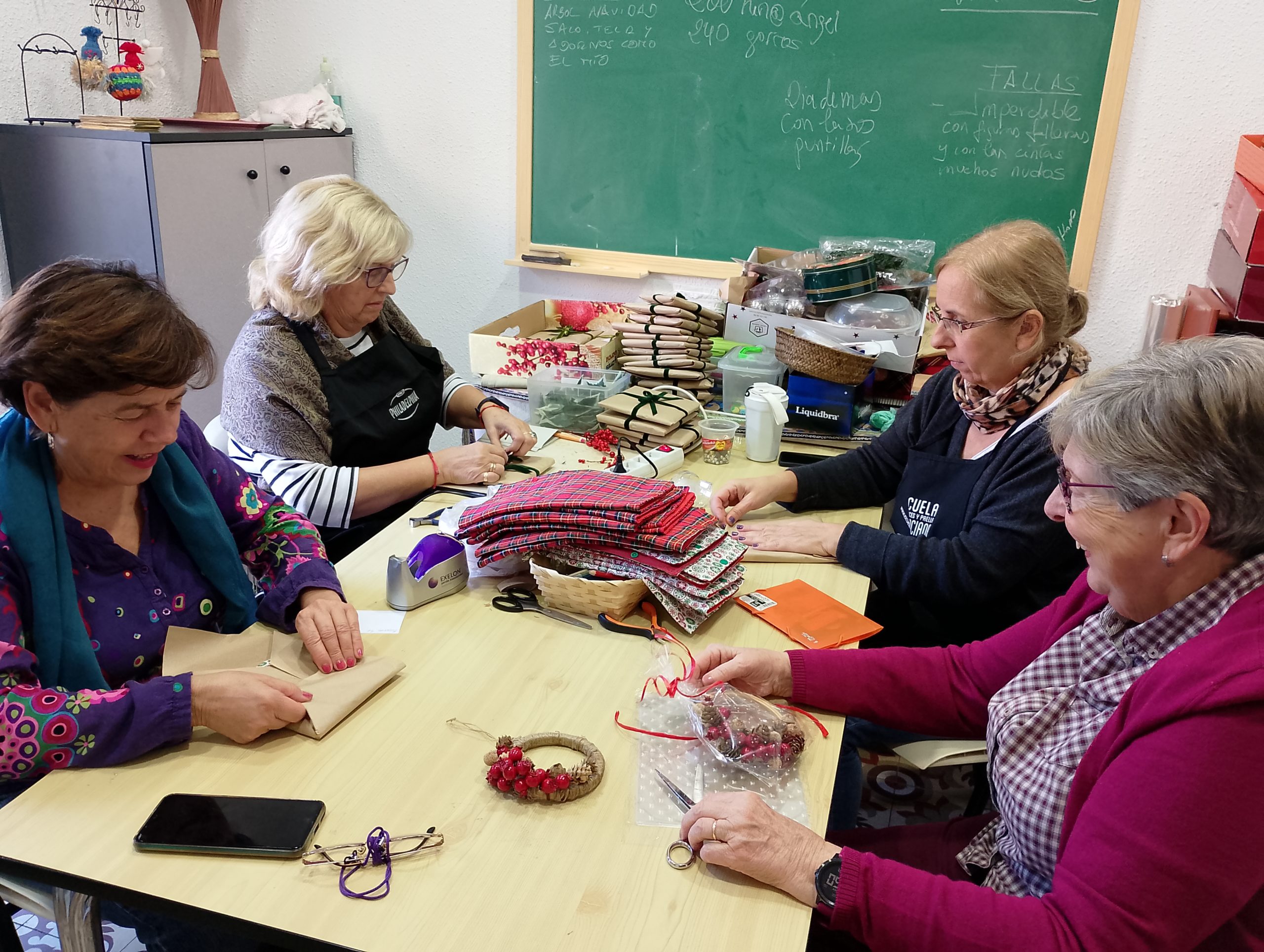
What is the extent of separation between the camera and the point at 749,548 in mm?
1887

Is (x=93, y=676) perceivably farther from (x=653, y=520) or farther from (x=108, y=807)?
(x=653, y=520)

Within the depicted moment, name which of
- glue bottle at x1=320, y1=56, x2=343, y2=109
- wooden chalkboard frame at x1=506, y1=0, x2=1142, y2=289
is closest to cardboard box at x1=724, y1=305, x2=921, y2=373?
wooden chalkboard frame at x1=506, y1=0, x2=1142, y2=289

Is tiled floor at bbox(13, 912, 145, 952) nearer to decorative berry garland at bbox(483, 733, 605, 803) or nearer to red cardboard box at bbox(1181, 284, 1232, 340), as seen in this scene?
decorative berry garland at bbox(483, 733, 605, 803)

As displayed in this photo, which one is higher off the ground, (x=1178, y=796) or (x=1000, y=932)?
(x=1178, y=796)

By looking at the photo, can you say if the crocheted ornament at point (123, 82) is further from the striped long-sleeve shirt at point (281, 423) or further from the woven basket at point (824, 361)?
the woven basket at point (824, 361)

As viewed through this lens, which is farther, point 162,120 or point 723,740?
point 162,120

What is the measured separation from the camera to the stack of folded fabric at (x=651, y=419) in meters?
2.43

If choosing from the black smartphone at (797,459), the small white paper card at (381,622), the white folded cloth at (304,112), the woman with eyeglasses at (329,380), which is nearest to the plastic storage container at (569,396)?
the woman with eyeglasses at (329,380)

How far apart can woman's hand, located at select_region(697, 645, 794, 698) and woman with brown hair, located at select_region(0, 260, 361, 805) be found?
1.78 ft

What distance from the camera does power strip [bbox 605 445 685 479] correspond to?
224cm

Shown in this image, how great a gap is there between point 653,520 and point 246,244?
7.92 ft

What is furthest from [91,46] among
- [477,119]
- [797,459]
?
[797,459]

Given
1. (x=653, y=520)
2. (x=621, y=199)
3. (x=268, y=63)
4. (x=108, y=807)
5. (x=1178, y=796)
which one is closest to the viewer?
(x=1178, y=796)

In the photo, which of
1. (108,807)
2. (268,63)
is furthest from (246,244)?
(108,807)
